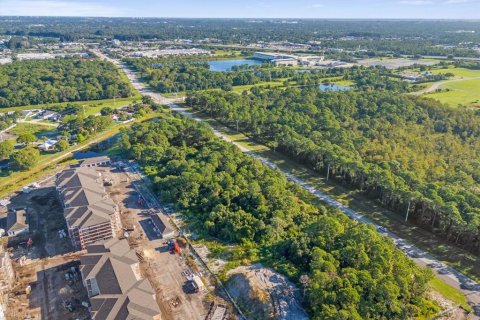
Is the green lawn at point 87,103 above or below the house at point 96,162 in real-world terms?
above

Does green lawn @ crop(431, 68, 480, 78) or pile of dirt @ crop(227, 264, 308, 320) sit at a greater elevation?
green lawn @ crop(431, 68, 480, 78)

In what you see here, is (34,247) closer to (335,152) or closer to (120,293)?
(120,293)

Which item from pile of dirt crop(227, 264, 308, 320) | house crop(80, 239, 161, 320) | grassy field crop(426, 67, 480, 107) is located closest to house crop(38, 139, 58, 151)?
house crop(80, 239, 161, 320)

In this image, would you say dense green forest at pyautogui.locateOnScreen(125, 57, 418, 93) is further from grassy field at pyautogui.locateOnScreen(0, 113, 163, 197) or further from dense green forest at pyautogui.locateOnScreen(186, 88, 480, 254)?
grassy field at pyautogui.locateOnScreen(0, 113, 163, 197)

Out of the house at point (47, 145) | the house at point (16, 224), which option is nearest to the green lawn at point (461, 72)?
the house at point (47, 145)

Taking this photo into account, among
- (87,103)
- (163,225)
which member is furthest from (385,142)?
(87,103)

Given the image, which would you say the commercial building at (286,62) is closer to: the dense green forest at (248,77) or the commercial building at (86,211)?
the dense green forest at (248,77)

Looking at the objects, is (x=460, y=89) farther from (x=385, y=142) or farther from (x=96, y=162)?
(x=96, y=162)
